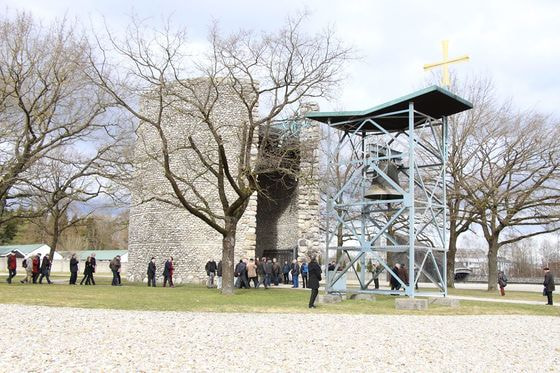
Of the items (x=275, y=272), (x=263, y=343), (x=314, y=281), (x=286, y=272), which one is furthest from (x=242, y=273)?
(x=263, y=343)

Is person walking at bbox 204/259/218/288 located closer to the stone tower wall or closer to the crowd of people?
the crowd of people

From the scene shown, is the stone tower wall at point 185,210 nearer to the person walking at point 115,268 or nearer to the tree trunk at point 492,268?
the person walking at point 115,268

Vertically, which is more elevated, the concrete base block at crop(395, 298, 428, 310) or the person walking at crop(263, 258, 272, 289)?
the person walking at crop(263, 258, 272, 289)

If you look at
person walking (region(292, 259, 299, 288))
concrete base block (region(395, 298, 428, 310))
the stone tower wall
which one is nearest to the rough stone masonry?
the stone tower wall

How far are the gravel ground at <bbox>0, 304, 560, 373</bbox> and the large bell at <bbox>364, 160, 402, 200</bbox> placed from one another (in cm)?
398

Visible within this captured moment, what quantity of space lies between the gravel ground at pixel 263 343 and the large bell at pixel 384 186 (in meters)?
3.98

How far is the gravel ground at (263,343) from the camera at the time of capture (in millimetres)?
7290

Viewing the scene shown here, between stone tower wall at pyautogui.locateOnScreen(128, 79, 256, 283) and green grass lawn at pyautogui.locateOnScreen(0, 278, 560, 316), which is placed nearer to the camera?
green grass lawn at pyautogui.locateOnScreen(0, 278, 560, 316)

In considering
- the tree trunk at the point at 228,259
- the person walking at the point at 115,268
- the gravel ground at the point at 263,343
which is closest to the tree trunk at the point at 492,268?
the tree trunk at the point at 228,259

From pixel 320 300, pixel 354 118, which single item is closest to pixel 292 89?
pixel 354 118

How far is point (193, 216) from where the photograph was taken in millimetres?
28500

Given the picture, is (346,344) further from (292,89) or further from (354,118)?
(292,89)

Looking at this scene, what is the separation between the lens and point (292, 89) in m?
19.4

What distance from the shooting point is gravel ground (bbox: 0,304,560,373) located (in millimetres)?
7290
